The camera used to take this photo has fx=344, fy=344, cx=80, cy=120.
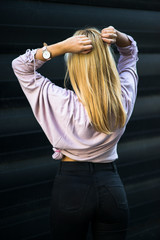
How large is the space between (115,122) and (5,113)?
0.92 meters

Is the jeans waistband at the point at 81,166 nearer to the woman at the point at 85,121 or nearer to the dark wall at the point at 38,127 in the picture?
the woman at the point at 85,121

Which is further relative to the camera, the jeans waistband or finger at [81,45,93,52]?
the jeans waistband

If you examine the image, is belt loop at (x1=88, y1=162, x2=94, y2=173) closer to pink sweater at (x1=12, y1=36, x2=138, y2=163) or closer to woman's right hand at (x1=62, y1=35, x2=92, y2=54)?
pink sweater at (x1=12, y1=36, x2=138, y2=163)

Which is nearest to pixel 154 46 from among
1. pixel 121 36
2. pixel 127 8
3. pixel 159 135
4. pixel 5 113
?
pixel 127 8

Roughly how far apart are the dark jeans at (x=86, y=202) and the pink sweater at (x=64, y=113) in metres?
0.08

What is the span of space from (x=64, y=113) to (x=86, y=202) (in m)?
0.48

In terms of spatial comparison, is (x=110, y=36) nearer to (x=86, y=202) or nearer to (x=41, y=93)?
(x=41, y=93)

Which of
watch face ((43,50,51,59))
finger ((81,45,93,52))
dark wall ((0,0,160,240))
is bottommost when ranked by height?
dark wall ((0,0,160,240))

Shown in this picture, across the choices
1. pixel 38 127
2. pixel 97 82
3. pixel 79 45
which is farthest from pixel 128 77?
pixel 38 127

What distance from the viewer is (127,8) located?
282 centimetres

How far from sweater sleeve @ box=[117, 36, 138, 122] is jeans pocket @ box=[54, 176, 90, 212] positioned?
47 cm

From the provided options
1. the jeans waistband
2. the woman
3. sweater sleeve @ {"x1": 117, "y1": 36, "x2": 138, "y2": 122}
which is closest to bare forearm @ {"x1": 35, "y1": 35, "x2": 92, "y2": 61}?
the woman

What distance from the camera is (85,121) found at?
1.74 metres

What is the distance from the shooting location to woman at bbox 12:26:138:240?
1.69 metres
